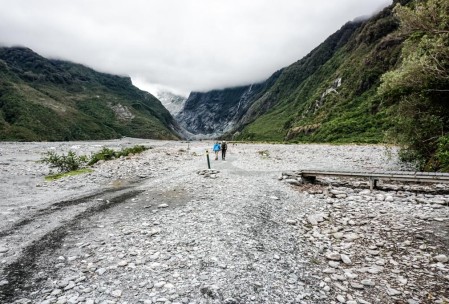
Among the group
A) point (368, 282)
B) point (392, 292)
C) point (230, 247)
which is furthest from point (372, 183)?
point (230, 247)

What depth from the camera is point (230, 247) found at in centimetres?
946

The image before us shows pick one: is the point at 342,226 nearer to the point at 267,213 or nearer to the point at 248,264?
the point at 267,213

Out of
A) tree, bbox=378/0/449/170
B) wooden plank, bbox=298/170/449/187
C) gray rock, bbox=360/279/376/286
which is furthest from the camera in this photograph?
tree, bbox=378/0/449/170

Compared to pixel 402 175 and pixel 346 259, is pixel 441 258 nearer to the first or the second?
pixel 346 259

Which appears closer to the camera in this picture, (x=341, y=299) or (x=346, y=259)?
(x=341, y=299)

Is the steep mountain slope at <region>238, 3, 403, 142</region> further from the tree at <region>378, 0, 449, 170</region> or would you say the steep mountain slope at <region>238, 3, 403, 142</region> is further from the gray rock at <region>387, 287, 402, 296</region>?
the gray rock at <region>387, 287, 402, 296</region>

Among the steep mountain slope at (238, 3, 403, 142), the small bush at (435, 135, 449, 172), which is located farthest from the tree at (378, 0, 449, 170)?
the steep mountain slope at (238, 3, 403, 142)

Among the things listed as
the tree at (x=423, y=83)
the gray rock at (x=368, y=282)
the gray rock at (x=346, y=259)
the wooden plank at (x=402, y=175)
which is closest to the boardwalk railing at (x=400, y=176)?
the wooden plank at (x=402, y=175)

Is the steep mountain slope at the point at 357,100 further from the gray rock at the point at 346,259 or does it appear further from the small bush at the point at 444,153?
the gray rock at the point at 346,259

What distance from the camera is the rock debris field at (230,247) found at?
7.18m

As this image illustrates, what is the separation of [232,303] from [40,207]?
44.7ft

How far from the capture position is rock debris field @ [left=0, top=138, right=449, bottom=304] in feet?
23.6

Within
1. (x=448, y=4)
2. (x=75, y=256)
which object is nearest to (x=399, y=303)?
(x=75, y=256)

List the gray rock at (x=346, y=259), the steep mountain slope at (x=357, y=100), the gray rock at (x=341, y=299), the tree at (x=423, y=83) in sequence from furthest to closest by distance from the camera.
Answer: the steep mountain slope at (x=357, y=100) < the tree at (x=423, y=83) < the gray rock at (x=346, y=259) < the gray rock at (x=341, y=299)
